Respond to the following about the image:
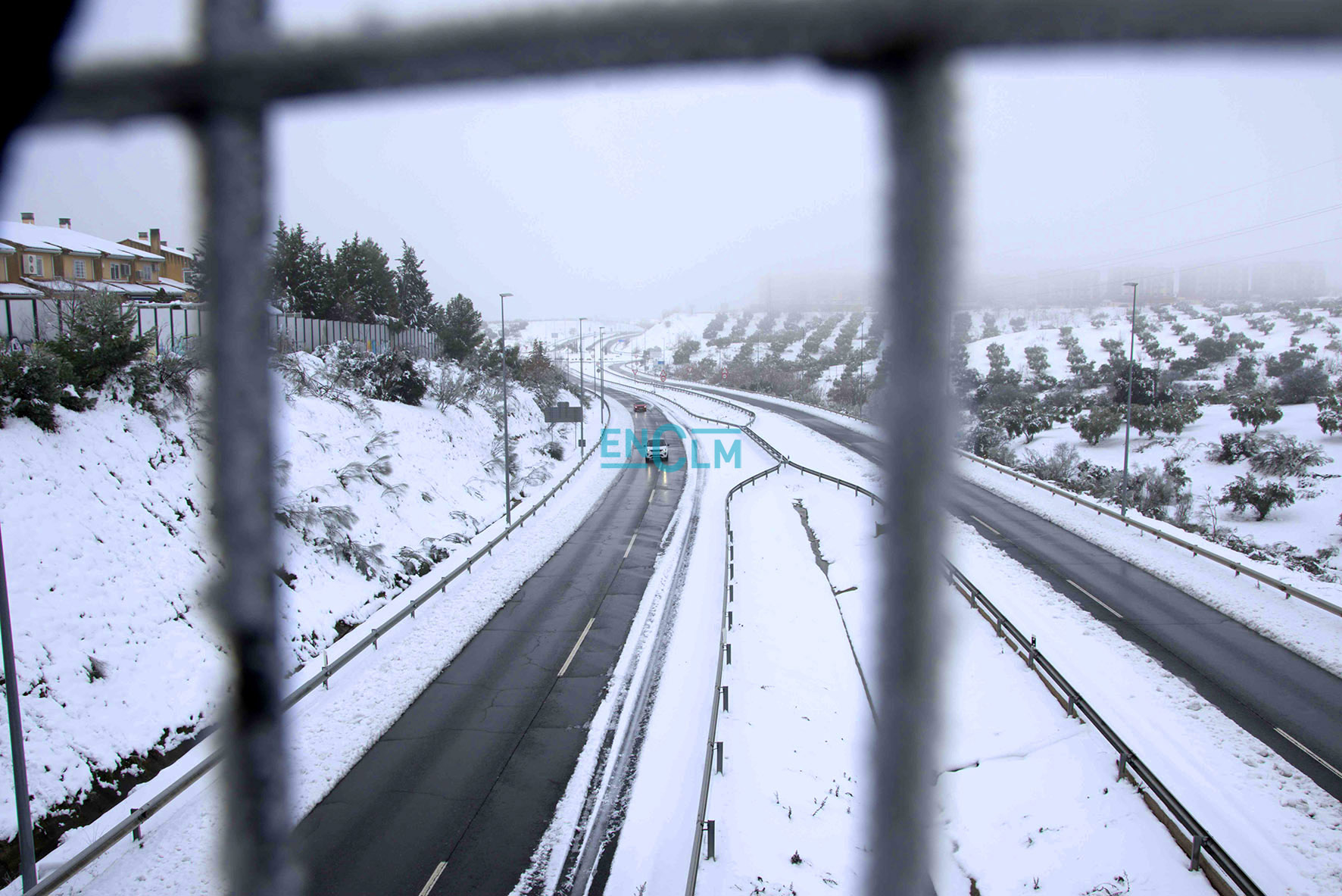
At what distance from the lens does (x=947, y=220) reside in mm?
1011

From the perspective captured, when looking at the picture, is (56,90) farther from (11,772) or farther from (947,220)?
(11,772)

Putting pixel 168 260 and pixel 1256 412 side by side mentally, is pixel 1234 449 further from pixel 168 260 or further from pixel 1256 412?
pixel 168 260

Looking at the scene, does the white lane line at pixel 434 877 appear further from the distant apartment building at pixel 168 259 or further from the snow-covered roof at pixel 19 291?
the distant apartment building at pixel 168 259

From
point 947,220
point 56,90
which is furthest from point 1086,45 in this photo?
point 56,90

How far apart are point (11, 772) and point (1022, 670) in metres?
18.2

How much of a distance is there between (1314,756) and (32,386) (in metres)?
27.8

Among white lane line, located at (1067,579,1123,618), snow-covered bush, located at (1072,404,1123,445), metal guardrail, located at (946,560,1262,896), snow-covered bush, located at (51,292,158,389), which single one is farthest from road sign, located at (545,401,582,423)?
metal guardrail, located at (946,560,1262,896)

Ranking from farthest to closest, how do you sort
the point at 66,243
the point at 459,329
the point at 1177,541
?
the point at 459,329
the point at 66,243
the point at 1177,541

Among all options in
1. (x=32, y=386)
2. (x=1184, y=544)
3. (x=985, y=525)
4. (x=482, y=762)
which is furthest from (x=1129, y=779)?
(x=32, y=386)

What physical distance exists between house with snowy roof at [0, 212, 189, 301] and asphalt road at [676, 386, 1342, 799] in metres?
29.5

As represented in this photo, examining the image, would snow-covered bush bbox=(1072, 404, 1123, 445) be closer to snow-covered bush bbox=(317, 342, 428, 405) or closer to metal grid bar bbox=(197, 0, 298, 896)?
snow-covered bush bbox=(317, 342, 428, 405)

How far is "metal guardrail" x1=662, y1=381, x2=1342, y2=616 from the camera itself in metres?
18.5

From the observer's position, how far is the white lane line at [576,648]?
17406 millimetres

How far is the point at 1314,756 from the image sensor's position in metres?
12.5
